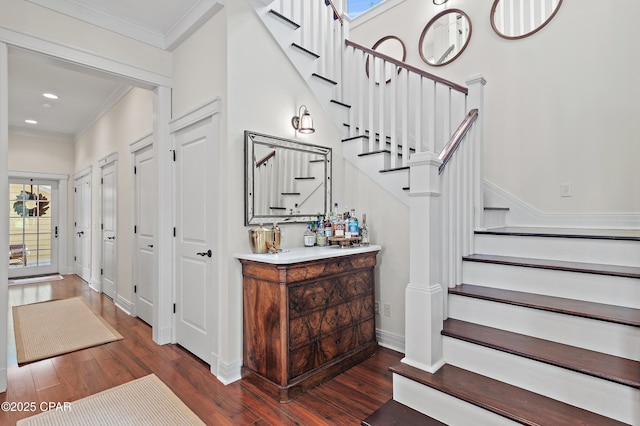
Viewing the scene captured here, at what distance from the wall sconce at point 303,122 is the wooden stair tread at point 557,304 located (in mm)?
1727

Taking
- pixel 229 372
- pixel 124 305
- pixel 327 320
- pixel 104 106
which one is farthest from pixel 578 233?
pixel 104 106

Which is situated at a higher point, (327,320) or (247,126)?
(247,126)

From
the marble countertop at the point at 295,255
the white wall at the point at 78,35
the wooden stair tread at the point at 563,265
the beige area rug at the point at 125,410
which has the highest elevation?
the white wall at the point at 78,35

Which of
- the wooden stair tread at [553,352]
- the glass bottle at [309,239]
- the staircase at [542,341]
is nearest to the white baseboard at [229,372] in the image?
the glass bottle at [309,239]

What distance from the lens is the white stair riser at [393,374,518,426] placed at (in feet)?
5.04

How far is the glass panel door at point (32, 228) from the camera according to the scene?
6.38 meters

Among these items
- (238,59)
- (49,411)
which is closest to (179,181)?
(238,59)

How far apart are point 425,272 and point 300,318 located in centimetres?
94

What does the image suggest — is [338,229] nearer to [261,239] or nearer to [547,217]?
[261,239]

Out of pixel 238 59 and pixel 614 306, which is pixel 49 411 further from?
pixel 614 306

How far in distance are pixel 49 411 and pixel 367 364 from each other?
86.9 inches

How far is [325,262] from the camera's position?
2.44 m

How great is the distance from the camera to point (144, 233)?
3805mm

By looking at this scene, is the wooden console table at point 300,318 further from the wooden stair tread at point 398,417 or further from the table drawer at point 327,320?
the wooden stair tread at point 398,417
